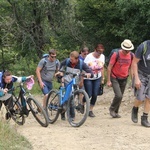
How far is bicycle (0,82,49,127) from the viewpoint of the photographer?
26.6 ft

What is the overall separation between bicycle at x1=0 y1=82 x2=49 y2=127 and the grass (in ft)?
4.74

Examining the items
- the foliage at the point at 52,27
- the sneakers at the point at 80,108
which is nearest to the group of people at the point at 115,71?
the sneakers at the point at 80,108

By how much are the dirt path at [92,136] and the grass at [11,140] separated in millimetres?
179

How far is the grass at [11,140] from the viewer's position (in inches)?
Answer: 223

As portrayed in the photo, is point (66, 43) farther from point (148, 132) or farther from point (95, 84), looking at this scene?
point (148, 132)

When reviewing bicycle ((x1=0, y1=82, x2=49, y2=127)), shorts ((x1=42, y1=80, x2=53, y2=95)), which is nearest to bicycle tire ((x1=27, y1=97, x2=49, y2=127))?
bicycle ((x1=0, y1=82, x2=49, y2=127))

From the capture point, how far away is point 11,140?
6.09m

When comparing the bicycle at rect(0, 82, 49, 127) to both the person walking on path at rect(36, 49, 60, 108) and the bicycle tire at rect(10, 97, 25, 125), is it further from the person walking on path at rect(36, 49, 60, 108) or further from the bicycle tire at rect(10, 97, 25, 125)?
the person walking on path at rect(36, 49, 60, 108)

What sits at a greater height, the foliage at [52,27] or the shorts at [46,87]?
the foliage at [52,27]

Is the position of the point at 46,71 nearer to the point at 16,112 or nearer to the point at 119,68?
the point at 16,112

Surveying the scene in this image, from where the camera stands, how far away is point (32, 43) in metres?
21.4

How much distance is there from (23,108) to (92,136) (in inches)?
73.6

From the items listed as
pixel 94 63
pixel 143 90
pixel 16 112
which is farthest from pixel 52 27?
pixel 143 90

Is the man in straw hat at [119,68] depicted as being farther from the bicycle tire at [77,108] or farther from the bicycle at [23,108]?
the bicycle at [23,108]
